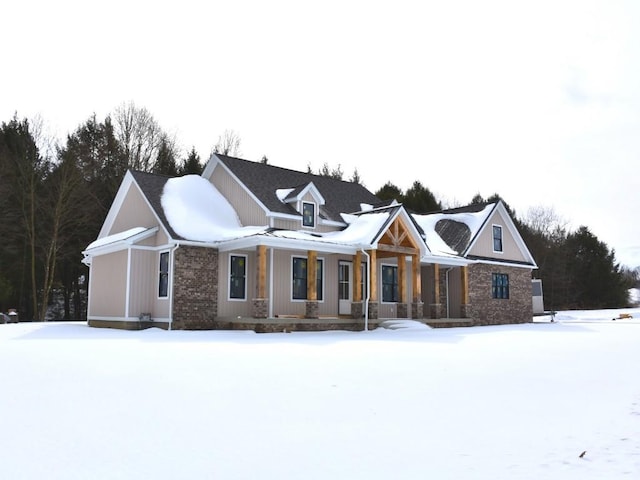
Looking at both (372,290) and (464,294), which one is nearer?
(372,290)

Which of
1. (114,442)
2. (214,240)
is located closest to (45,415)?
(114,442)

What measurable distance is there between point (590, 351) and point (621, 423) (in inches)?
272

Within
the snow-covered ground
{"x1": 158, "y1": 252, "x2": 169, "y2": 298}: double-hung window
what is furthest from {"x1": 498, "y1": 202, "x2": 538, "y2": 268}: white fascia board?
the snow-covered ground

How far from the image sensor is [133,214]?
22484 mm

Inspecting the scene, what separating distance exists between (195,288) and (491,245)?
14.2 meters

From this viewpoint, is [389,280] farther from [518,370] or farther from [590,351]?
[518,370]

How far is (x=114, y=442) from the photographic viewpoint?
517cm

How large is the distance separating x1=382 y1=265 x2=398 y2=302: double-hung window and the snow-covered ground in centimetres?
1332

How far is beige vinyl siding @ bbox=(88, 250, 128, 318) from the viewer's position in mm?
20406

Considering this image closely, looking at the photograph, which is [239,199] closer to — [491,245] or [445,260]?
[445,260]

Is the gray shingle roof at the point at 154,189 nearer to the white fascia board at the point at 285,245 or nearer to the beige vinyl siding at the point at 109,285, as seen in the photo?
Result: the white fascia board at the point at 285,245

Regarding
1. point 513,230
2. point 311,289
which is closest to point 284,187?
point 311,289

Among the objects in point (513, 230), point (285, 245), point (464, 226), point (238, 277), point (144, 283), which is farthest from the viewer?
point (513, 230)

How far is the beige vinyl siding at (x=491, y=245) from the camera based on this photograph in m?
26.7
